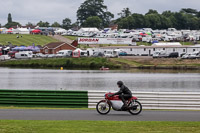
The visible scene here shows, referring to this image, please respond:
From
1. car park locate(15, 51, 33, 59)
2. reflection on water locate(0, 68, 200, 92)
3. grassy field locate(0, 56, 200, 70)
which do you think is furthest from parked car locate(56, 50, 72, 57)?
reflection on water locate(0, 68, 200, 92)

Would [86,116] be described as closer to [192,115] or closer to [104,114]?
[104,114]

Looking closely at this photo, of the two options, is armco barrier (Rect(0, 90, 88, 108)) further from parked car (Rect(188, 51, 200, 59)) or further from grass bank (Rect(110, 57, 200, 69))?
parked car (Rect(188, 51, 200, 59))

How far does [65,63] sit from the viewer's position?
97.0 m

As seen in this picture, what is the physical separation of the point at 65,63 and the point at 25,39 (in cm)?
5038

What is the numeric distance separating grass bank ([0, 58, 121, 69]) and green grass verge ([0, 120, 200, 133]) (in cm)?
7253

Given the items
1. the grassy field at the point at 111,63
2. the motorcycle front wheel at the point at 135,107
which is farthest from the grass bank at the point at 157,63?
the motorcycle front wheel at the point at 135,107

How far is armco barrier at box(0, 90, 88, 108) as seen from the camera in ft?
81.6

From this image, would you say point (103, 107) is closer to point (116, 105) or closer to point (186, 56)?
point (116, 105)

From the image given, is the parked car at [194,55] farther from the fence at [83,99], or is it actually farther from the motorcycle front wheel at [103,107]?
the motorcycle front wheel at [103,107]

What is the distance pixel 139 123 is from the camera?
18484 mm

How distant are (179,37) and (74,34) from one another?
38.2 m

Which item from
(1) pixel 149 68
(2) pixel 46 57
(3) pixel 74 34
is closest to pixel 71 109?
(1) pixel 149 68

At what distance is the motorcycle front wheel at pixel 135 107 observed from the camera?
2135cm

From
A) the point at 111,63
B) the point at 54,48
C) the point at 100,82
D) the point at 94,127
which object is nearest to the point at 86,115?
the point at 94,127
